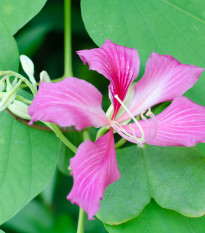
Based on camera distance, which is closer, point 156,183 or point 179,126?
point 179,126

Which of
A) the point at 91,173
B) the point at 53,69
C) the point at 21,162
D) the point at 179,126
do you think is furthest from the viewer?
the point at 53,69

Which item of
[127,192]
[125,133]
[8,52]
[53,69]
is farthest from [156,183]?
[53,69]

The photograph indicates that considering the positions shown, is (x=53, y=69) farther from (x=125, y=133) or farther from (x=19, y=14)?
(x=125, y=133)

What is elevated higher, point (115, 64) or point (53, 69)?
point (115, 64)

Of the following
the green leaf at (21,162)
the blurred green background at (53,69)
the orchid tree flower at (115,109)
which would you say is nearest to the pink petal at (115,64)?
the orchid tree flower at (115,109)

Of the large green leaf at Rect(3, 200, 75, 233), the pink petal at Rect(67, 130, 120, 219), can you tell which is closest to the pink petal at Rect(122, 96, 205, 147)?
the pink petal at Rect(67, 130, 120, 219)

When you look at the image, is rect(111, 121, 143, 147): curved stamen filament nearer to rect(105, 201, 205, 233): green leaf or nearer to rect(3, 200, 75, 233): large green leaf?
rect(105, 201, 205, 233): green leaf

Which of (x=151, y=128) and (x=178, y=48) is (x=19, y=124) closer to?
(x=151, y=128)
